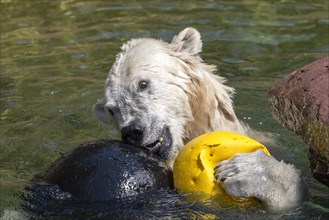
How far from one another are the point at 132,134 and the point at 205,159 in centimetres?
74

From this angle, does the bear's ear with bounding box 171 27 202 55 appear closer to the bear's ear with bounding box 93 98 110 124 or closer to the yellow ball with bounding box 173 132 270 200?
the bear's ear with bounding box 93 98 110 124

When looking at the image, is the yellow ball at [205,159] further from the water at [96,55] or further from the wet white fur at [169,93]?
the water at [96,55]

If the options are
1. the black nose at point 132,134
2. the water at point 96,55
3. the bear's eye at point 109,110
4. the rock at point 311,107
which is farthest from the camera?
the water at point 96,55

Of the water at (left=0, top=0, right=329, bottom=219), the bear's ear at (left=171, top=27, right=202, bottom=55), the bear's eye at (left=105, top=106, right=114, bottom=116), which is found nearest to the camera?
the bear's eye at (left=105, top=106, right=114, bottom=116)

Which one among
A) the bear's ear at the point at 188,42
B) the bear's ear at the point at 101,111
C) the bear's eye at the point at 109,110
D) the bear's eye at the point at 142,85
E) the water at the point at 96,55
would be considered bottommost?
the water at the point at 96,55

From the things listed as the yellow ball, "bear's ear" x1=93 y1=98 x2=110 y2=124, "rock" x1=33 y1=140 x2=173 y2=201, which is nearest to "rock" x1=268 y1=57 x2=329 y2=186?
the yellow ball

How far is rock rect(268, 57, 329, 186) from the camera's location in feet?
12.7

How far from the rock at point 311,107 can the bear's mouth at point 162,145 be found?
2.93ft

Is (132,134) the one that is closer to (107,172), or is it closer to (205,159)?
(107,172)

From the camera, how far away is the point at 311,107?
3.92 meters

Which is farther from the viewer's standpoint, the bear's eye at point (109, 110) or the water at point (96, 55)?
the water at point (96, 55)

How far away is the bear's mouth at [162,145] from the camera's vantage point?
479cm

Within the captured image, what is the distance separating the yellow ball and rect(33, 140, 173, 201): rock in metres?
0.16

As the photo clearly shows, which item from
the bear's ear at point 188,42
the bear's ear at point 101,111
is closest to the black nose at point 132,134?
the bear's ear at point 101,111
